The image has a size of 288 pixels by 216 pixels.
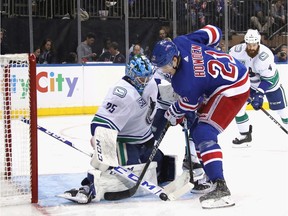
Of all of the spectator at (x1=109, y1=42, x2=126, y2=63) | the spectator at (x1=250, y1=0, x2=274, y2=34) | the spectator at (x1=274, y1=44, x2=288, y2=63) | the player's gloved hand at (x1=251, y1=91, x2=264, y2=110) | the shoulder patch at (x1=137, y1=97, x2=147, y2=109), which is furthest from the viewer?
the spectator at (x1=250, y1=0, x2=274, y2=34)

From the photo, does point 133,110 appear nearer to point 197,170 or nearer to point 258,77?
point 197,170

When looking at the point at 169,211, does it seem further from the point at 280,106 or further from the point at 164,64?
the point at 280,106

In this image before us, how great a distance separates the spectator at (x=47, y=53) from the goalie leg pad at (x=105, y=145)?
4.85 metres

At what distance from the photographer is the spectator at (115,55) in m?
8.45

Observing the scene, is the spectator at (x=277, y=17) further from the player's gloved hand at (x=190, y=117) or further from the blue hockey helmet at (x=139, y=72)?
the blue hockey helmet at (x=139, y=72)

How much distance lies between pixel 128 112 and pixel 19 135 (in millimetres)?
745

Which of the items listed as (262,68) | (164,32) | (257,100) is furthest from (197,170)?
(164,32)

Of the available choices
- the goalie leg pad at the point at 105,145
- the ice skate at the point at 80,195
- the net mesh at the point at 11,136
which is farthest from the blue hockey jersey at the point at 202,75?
the net mesh at the point at 11,136

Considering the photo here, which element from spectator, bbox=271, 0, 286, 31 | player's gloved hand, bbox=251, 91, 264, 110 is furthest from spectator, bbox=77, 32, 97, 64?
player's gloved hand, bbox=251, 91, 264, 110

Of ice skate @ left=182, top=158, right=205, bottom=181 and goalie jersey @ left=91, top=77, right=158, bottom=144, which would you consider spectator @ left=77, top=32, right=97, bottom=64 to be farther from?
goalie jersey @ left=91, top=77, right=158, bottom=144

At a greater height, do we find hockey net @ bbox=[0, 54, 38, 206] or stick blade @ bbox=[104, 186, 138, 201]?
hockey net @ bbox=[0, 54, 38, 206]

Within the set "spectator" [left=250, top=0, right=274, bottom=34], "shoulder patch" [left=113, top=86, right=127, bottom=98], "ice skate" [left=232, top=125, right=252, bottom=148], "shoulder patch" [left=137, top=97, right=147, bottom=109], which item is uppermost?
Result: "spectator" [left=250, top=0, right=274, bottom=34]

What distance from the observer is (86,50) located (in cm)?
841

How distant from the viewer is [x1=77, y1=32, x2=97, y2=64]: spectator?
8.30m
